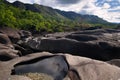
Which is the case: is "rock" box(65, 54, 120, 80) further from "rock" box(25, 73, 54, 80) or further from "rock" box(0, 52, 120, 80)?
"rock" box(25, 73, 54, 80)

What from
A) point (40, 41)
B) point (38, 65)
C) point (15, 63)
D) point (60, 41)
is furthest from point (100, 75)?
point (40, 41)

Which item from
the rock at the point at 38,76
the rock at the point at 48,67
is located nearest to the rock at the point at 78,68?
the rock at the point at 48,67

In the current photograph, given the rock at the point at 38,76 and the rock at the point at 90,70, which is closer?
the rock at the point at 38,76

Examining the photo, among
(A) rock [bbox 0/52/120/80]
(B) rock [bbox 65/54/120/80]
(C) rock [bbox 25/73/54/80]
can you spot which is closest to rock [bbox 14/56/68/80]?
(A) rock [bbox 0/52/120/80]

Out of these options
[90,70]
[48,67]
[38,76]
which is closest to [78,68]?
[90,70]

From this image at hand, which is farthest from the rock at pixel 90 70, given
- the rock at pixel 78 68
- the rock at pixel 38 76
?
the rock at pixel 38 76

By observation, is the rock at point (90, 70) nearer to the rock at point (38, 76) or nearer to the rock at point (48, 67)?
the rock at point (48, 67)

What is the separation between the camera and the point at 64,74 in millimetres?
13625

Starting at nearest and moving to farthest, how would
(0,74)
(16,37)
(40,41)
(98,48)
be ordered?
(0,74) < (98,48) < (40,41) < (16,37)

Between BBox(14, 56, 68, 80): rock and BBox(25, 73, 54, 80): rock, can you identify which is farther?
BBox(14, 56, 68, 80): rock

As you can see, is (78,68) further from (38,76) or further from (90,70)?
(38,76)

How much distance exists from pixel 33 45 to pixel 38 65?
18487 millimetres

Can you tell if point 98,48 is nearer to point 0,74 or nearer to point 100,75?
point 100,75

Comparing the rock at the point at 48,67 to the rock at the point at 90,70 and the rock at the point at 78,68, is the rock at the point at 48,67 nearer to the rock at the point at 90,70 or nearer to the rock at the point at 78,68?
the rock at the point at 78,68
